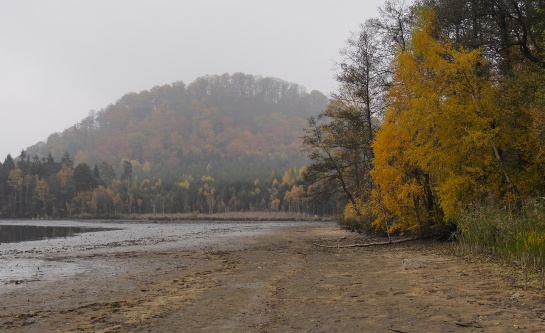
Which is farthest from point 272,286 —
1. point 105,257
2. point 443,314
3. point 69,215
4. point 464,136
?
point 69,215

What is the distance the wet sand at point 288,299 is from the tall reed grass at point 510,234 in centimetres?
74

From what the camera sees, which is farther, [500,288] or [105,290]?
[105,290]

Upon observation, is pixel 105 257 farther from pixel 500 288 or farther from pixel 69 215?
pixel 69 215

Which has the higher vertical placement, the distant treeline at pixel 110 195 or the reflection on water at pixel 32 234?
the distant treeline at pixel 110 195

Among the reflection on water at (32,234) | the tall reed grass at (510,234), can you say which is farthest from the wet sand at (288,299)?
the reflection on water at (32,234)

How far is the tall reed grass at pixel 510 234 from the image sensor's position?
12.1m

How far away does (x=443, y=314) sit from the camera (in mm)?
8273

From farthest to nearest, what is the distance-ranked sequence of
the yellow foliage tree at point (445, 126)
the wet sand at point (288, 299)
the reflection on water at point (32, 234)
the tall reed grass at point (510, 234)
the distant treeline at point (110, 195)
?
the distant treeline at point (110, 195)
the reflection on water at point (32, 234)
the yellow foliage tree at point (445, 126)
the tall reed grass at point (510, 234)
the wet sand at point (288, 299)

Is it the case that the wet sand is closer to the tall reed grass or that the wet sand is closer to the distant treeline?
the tall reed grass

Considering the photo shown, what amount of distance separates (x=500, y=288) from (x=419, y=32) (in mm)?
15232

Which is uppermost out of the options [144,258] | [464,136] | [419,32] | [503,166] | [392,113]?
[419,32]

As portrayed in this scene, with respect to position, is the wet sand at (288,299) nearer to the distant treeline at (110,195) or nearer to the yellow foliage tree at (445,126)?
the yellow foliage tree at (445,126)

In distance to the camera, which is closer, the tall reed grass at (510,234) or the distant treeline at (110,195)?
the tall reed grass at (510,234)

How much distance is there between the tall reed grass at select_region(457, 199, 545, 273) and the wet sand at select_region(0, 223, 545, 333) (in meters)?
0.74
